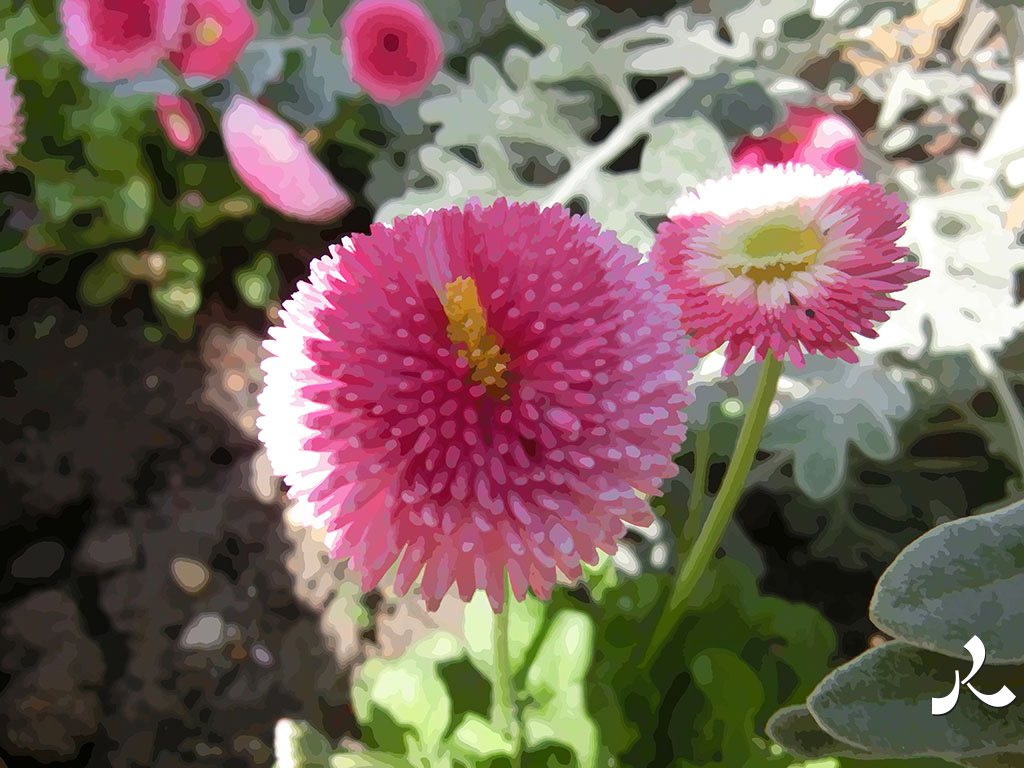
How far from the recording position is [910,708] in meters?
0.33

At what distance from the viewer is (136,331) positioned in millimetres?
898

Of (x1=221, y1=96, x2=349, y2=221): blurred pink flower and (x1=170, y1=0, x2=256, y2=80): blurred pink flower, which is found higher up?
(x1=170, y1=0, x2=256, y2=80): blurred pink flower

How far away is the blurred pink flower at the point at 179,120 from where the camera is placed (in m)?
0.83

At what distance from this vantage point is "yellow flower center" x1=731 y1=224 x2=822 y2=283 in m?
0.30

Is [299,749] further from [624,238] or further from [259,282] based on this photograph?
[259,282]

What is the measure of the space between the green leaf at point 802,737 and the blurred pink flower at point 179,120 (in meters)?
0.82

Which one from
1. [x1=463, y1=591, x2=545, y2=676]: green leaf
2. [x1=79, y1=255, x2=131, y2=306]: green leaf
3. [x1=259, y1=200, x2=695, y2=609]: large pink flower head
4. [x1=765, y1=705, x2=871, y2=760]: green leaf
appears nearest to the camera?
[x1=259, y1=200, x2=695, y2=609]: large pink flower head

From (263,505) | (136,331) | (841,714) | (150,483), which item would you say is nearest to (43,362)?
(136,331)

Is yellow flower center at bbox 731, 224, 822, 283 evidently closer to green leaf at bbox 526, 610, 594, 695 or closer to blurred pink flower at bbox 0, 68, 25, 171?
green leaf at bbox 526, 610, 594, 695

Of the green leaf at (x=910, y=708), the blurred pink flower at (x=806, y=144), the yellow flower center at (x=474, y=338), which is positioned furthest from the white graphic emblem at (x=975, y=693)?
the blurred pink flower at (x=806, y=144)

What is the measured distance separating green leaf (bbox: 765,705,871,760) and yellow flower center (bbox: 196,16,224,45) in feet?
2.58

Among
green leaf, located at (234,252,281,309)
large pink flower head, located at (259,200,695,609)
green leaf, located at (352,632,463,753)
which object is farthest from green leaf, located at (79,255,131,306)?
large pink flower head, located at (259,200,695,609)

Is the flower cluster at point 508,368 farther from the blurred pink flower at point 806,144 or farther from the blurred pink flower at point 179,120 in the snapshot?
the blurred pink flower at point 179,120

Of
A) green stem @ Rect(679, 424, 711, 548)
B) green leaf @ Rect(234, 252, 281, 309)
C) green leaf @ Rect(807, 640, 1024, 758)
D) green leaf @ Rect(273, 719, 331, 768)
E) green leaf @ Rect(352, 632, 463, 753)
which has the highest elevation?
green leaf @ Rect(807, 640, 1024, 758)
